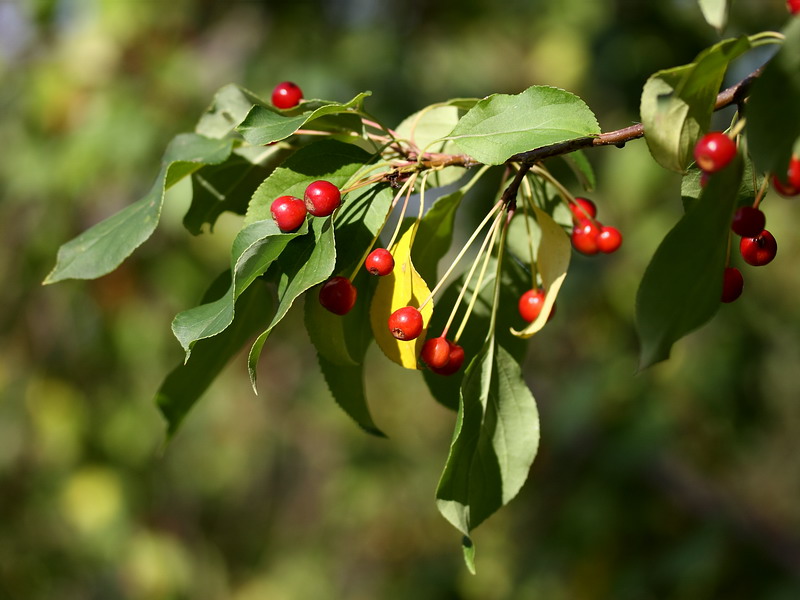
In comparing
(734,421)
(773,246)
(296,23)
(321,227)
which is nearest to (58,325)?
(296,23)

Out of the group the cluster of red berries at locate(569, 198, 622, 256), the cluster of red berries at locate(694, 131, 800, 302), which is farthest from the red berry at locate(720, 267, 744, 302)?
the cluster of red berries at locate(569, 198, 622, 256)

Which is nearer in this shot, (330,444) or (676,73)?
(676,73)

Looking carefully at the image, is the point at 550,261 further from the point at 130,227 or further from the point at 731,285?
the point at 130,227

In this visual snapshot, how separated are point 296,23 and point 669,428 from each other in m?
2.77

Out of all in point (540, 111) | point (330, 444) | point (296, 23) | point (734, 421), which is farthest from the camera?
point (330, 444)

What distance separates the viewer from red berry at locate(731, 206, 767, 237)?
0.83 m

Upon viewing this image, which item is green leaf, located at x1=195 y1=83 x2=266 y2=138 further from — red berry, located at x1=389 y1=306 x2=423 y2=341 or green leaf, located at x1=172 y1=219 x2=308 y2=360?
red berry, located at x1=389 y1=306 x2=423 y2=341

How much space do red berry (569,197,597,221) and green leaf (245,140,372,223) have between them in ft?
1.02

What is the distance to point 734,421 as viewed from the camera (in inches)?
128

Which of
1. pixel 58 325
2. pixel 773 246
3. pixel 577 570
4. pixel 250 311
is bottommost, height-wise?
pixel 577 570

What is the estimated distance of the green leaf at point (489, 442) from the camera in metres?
0.96

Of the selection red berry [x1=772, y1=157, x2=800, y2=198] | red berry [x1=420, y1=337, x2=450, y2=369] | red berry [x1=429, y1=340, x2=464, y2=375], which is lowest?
red berry [x1=429, y1=340, x2=464, y2=375]

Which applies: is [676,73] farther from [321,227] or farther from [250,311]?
[250,311]

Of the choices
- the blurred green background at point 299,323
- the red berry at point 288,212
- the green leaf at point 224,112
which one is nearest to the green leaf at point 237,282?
the red berry at point 288,212
